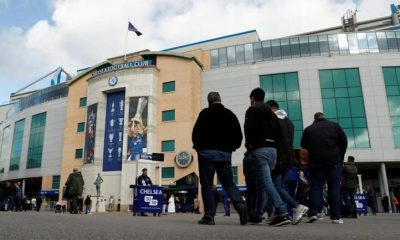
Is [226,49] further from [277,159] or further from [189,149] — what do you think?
[277,159]

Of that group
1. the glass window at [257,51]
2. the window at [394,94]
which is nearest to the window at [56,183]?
the glass window at [257,51]

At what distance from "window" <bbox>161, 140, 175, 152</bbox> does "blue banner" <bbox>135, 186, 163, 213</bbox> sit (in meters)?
23.4

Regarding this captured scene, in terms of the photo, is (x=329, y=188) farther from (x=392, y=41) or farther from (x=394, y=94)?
→ (x=392, y=41)

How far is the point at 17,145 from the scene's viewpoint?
52812mm

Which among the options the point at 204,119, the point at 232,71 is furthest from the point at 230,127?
the point at 232,71

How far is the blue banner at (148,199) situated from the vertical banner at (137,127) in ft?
76.5

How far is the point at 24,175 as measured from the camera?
49281 mm

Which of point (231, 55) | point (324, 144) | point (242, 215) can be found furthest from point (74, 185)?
point (231, 55)

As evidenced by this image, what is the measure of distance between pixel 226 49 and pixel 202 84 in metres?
4.86

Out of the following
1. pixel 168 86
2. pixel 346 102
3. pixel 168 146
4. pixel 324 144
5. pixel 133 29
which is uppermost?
pixel 133 29

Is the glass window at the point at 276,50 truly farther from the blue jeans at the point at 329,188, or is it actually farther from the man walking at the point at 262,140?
the man walking at the point at 262,140

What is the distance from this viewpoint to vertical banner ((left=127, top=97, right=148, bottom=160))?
→ 36750 mm

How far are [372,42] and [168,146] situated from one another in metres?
23.9

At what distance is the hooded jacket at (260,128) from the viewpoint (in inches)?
215
